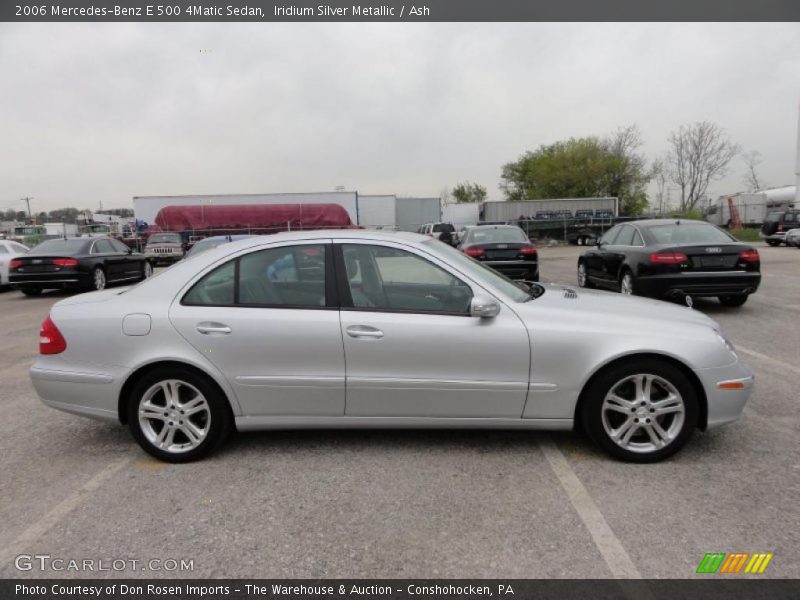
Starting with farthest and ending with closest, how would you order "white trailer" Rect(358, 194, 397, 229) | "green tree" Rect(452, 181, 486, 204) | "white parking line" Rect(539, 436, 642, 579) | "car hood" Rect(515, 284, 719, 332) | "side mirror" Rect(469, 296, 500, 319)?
"green tree" Rect(452, 181, 486, 204)
"white trailer" Rect(358, 194, 397, 229)
"car hood" Rect(515, 284, 719, 332)
"side mirror" Rect(469, 296, 500, 319)
"white parking line" Rect(539, 436, 642, 579)

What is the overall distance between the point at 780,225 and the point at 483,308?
31.4 metres

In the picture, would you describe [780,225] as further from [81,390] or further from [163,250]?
[81,390]

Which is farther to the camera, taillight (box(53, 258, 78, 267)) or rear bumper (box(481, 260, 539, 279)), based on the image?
taillight (box(53, 258, 78, 267))

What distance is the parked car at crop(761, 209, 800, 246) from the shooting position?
28120 millimetres

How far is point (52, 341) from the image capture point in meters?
3.71

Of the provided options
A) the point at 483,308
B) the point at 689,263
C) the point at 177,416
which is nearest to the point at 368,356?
the point at 483,308

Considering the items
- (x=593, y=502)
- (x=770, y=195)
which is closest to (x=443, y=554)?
(x=593, y=502)

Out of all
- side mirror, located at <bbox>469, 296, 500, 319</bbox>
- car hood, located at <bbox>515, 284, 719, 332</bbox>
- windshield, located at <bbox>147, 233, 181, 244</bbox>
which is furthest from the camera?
windshield, located at <bbox>147, 233, 181, 244</bbox>

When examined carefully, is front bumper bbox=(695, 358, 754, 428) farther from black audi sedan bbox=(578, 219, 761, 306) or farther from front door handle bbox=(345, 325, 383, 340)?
black audi sedan bbox=(578, 219, 761, 306)

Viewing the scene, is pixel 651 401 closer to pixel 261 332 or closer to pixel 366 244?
pixel 366 244

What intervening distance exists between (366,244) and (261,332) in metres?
0.89

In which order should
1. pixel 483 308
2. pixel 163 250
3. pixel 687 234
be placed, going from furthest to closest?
pixel 163 250
pixel 687 234
pixel 483 308

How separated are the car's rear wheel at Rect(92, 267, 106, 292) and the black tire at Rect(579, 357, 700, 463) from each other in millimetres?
13001

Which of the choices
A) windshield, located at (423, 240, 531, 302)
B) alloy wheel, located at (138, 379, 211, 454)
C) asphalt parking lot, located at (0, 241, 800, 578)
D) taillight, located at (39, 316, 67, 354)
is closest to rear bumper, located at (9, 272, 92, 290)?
asphalt parking lot, located at (0, 241, 800, 578)
